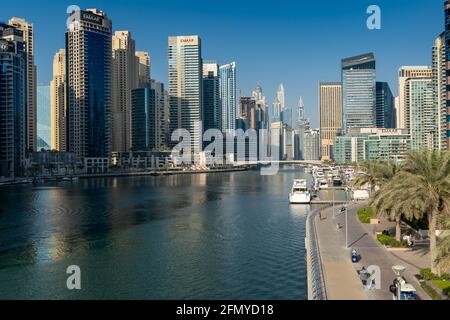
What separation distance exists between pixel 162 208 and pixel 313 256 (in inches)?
2081

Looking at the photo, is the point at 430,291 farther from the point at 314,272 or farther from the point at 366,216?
the point at 366,216

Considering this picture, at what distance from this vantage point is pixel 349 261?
3438 cm

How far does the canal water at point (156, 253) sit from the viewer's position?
3349cm

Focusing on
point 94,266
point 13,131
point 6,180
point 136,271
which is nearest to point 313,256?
point 136,271

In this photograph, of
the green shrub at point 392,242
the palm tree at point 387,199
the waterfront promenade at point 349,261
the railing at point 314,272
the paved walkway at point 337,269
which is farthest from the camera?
the green shrub at point 392,242

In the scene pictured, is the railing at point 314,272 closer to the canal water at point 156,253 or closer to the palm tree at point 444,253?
the canal water at point 156,253

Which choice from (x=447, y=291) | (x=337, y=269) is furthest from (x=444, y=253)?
(x=337, y=269)

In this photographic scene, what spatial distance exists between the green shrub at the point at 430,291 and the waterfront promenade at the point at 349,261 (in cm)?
24

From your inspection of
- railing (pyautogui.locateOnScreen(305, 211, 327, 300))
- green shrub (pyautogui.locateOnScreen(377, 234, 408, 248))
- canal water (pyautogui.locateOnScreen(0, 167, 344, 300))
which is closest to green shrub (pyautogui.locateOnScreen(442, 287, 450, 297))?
railing (pyautogui.locateOnScreen(305, 211, 327, 300))

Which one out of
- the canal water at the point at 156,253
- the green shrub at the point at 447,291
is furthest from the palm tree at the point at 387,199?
the green shrub at the point at 447,291

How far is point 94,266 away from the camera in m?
40.7

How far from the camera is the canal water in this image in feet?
110

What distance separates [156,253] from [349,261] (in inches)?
753
